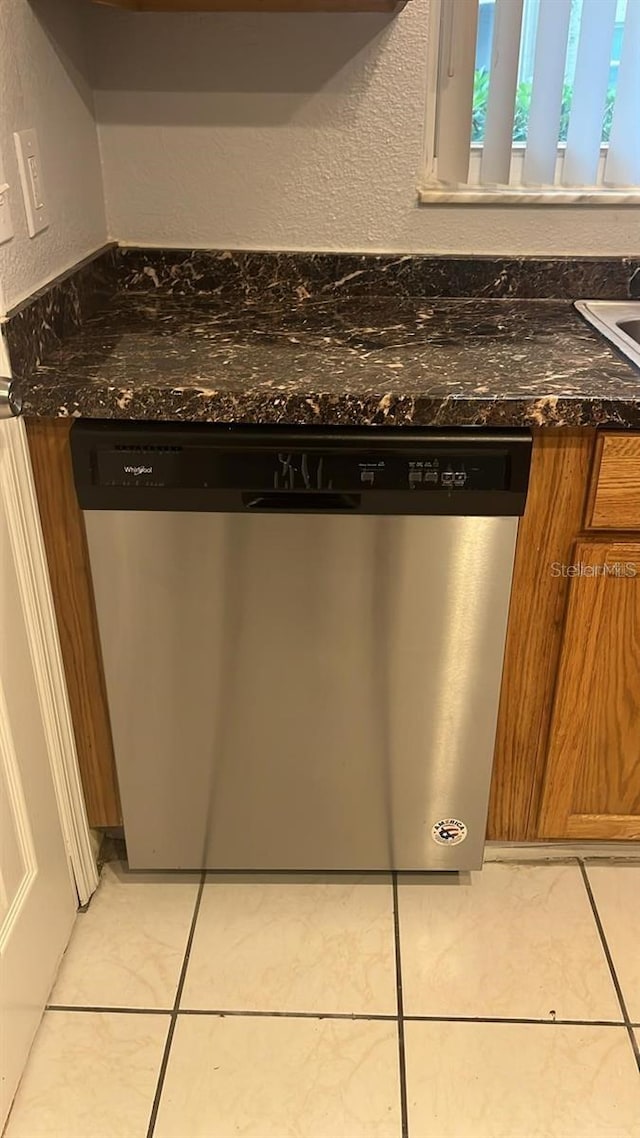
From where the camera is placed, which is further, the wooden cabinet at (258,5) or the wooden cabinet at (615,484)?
the wooden cabinet at (258,5)

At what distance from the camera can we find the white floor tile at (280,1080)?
4.36 feet

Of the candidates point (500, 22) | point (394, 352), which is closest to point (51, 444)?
point (394, 352)

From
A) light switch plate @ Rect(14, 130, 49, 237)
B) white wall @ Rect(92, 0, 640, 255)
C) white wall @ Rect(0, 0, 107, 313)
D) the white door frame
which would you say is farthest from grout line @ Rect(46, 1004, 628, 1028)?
white wall @ Rect(92, 0, 640, 255)

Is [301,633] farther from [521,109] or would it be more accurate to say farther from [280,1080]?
[521,109]

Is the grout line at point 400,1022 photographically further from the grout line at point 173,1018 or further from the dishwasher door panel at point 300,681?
the grout line at point 173,1018

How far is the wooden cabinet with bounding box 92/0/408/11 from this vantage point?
152cm

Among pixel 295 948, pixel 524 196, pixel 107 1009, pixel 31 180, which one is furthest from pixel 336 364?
pixel 107 1009

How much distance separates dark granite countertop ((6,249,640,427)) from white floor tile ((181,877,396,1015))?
0.87 m

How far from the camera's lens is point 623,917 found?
1.64m

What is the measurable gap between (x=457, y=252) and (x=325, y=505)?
750 millimetres

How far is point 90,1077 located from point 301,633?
0.72 m

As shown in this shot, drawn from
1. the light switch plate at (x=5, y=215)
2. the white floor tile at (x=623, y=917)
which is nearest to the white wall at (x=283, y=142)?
the light switch plate at (x=5, y=215)

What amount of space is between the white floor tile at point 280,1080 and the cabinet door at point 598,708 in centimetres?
48

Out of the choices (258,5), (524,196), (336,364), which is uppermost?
(258,5)
